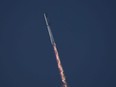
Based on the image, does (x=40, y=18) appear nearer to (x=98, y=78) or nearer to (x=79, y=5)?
(x=79, y=5)

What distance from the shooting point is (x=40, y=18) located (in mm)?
39438

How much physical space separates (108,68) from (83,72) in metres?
3.05

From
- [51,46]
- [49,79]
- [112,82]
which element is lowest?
[112,82]

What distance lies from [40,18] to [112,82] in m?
11.8

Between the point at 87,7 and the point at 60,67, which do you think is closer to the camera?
the point at 60,67

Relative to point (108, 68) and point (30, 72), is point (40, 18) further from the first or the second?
point (108, 68)

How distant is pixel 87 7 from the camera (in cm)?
4041

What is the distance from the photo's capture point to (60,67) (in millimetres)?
37188

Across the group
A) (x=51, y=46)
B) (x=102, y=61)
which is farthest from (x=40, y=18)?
(x=102, y=61)

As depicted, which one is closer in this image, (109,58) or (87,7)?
(109,58)

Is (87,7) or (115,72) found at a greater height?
(87,7)

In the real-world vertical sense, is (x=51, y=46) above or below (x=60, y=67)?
above

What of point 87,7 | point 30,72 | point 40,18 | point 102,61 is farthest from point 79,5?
point 30,72

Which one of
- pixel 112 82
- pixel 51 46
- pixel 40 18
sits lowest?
pixel 112 82
